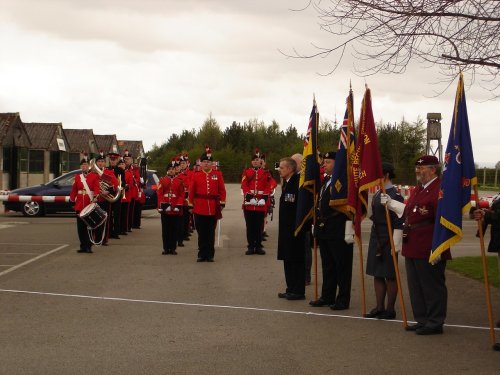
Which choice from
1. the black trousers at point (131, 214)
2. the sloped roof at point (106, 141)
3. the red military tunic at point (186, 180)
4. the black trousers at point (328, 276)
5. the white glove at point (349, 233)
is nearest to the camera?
the white glove at point (349, 233)

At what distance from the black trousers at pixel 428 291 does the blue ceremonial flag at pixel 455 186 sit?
428 mm

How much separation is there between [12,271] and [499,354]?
8.83 meters

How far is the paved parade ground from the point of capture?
747 centimetres

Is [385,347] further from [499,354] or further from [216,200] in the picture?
[216,200]

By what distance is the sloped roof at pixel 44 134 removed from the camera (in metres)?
59.5

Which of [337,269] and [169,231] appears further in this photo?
[169,231]

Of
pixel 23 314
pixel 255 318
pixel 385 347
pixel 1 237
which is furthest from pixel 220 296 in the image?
pixel 1 237

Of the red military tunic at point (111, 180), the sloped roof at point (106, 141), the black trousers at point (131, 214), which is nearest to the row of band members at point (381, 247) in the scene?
the red military tunic at point (111, 180)

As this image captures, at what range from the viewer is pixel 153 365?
7363 mm

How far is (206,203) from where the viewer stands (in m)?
16.1

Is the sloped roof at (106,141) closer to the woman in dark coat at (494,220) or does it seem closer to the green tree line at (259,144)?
the green tree line at (259,144)

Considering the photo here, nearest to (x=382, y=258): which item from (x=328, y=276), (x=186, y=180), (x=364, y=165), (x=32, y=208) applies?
(x=364, y=165)

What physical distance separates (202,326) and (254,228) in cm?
859

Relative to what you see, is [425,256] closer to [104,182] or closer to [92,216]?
[92,216]
